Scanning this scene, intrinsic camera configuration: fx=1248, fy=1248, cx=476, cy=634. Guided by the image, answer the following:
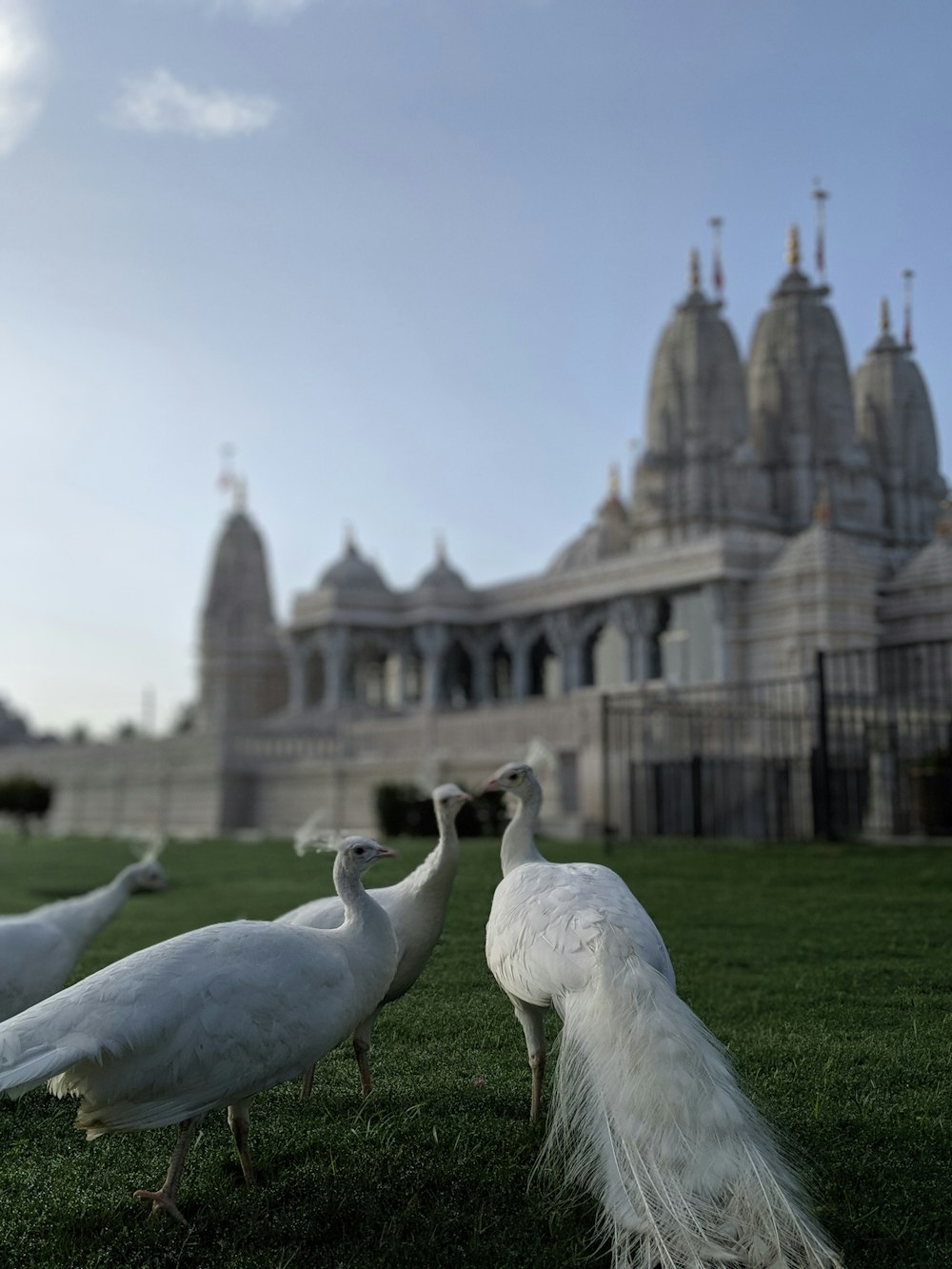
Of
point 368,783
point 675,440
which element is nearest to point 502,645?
point 675,440

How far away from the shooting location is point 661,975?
11.4 feet

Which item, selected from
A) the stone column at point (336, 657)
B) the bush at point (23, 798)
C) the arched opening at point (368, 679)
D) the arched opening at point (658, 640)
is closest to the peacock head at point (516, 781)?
the bush at point (23, 798)

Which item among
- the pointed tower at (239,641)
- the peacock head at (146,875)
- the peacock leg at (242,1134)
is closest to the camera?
the peacock leg at (242,1134)

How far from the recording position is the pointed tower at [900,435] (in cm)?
4572

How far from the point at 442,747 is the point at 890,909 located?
17615 millimetres

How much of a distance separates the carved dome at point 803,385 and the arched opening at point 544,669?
10.5 metres

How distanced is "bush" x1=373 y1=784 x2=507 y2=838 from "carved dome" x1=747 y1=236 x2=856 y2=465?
26.1m

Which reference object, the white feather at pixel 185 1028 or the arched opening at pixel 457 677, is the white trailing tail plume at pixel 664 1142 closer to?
the white feather at pixel 185 1028

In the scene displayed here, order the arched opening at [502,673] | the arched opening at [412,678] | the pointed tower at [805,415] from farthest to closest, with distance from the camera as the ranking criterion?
the arched opening at [502,673] → the arched opening at [412,678] → the pointed tower at [805,415]

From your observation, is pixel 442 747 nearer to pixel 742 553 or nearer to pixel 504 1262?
pixel 742 553

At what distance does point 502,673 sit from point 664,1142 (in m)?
47.2

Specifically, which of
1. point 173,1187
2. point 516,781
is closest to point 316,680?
point 516,781

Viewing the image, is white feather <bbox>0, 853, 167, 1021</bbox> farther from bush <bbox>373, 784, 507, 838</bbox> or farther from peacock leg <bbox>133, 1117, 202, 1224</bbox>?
bush <bbox>373, 784, 507, 838</bbox>

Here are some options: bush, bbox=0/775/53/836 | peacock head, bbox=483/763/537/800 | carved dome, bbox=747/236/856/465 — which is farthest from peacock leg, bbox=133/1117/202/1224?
carved dome, bbox=747/236/856/465
